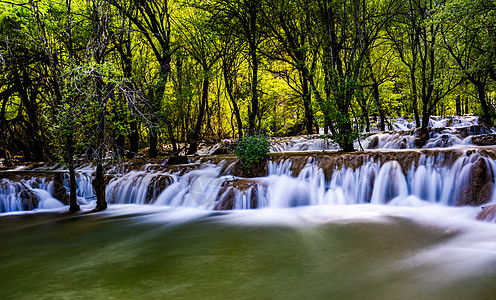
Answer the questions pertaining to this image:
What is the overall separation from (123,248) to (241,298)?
3079mm

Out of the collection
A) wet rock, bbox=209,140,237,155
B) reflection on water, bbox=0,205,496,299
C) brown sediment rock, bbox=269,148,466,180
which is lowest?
reflection on water, bbox=0,205,496,299

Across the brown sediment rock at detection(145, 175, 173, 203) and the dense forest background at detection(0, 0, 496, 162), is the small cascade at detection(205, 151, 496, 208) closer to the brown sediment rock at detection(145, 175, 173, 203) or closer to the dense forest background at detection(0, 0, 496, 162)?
the dense forest background at detection(0, 0, 496, 162)

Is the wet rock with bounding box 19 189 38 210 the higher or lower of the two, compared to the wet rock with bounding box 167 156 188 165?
lower

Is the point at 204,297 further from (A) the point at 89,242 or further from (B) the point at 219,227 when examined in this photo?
(A) the point at 89,242

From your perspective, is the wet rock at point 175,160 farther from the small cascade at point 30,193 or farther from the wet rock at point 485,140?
the wet rock at point 485,140

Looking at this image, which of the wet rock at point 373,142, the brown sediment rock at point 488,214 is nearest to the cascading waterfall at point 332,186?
the brown sediment rock at point 488,214

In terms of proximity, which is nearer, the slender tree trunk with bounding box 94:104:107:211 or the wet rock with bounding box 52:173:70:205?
the slender tree trunk with bounding box 94:104:107:211

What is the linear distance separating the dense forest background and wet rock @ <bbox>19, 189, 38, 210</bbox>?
2336mm

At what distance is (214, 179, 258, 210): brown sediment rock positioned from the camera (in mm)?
8227

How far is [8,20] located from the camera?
441 inches

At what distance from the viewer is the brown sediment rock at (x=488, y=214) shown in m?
4.96

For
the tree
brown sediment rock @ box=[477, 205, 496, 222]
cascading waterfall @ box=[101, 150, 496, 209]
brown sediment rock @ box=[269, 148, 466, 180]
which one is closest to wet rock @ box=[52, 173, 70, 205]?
cascading waterfall @ box=[101, 150, 496, 209]

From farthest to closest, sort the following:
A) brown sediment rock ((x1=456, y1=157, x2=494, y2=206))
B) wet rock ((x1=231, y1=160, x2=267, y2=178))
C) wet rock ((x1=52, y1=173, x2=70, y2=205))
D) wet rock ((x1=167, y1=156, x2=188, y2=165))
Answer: wet rock ((x1=167, y1=156, x2=188, y2=165)) < wet rock ((x1=52, y1=173, x2=70, y2=205)) < wet rock ((x1=231, y1=160, x2=267, y2=178)) < brown sediment rock ((x1=456, y1=157, x2=494, y2=206))

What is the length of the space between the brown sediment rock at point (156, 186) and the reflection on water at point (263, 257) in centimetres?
278
